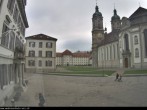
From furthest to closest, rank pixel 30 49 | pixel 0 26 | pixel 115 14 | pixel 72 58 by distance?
pixel 72 58 < pixel 115 14 < pixel 30 49 < pixel 0 26

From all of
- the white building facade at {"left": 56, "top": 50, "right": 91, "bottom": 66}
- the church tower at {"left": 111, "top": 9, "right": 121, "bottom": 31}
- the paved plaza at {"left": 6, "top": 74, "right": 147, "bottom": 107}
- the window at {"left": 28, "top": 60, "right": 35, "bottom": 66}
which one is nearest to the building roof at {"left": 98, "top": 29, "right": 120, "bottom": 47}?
Answer: the church tower at {"left": 111, "top": 9, "right": 121, "bottom": 31}

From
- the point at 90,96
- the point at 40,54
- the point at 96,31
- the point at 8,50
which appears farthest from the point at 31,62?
the point at 96,31

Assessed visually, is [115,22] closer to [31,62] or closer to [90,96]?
[31,62]

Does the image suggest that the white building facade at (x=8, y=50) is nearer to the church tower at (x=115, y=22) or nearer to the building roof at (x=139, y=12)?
the building roof at (x=139, y=12)

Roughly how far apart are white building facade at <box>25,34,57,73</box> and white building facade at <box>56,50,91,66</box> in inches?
3057

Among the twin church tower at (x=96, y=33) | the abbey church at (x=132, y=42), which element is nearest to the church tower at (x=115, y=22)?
the twin church tower at (x=96, y=33)

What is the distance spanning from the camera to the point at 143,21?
145 feet

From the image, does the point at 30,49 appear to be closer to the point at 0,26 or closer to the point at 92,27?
the point at 0,26

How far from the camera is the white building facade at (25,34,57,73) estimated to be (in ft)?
136

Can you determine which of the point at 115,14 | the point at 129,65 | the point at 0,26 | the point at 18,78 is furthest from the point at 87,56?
the point at 0,26

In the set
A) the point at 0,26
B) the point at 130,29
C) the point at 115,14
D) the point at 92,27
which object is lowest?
the point at 0,26

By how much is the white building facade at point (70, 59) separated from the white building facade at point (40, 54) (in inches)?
3057

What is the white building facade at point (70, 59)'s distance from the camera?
127 meters

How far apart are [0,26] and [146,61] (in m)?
38.9
